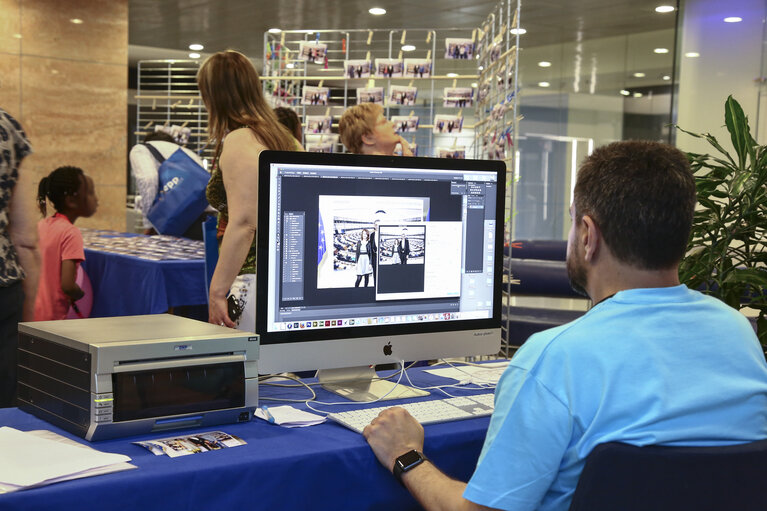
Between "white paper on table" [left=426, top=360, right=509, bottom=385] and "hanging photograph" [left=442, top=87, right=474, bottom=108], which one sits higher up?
"hanging photograph" [left=442, top=87, right=474, bottom=108]

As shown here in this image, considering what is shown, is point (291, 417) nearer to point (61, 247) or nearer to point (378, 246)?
point (378, 246)

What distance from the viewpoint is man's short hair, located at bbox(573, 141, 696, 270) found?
1152mm

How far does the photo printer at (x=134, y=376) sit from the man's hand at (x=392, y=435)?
25cm

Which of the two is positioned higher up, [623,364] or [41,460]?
[623,364]

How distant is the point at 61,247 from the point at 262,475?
9.12 feet

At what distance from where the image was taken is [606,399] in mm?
1045

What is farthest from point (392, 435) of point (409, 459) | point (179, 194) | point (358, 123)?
point (179, 194)

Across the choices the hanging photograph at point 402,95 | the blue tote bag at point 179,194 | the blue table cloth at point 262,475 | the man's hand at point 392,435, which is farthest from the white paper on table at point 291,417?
the hanging photograph at point 402,95

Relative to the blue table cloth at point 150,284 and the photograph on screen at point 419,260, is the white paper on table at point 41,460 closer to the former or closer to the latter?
the photograph on screen at point 419,260

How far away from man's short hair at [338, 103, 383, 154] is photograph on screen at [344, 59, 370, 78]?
1.53m

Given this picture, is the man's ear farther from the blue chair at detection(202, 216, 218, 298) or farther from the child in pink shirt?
the child in pink shirt

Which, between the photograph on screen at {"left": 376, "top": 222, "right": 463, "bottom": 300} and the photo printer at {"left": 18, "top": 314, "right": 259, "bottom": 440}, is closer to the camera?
the photo printer at {"left": 18, "top": 314, "right": 259, "bottom": 440}

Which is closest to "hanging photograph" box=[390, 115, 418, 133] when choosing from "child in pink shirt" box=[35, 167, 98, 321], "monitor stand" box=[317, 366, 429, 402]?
"child in pink shirt" box=[35, 167, 98, 321]

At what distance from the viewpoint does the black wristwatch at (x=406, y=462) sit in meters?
1.33
